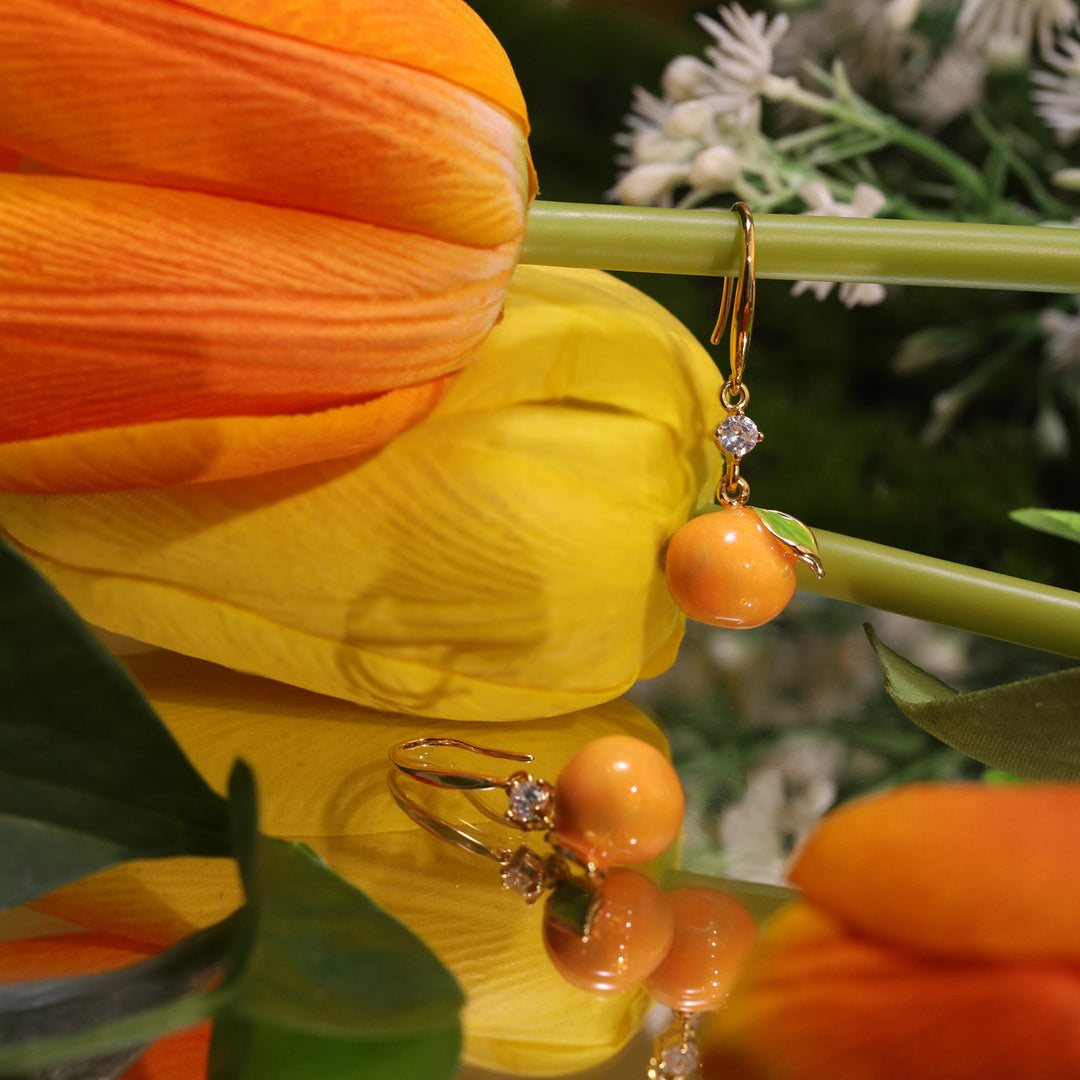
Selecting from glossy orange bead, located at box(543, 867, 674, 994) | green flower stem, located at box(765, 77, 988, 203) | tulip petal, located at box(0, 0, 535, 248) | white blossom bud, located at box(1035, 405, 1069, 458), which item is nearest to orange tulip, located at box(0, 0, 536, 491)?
tulip petal, located at box(0, 0, 535, 248)

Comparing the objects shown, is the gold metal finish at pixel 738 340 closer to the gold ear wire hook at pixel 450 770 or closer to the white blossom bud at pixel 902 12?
the gold ear wire hook at pixel 450 770

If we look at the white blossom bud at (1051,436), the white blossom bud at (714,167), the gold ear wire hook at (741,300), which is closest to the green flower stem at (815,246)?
the gold ear wire hook at (741,300)

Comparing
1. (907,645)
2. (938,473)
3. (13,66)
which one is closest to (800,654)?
(907,645)

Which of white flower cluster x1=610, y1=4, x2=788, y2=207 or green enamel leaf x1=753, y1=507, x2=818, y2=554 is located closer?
green enamel leaf x1=753, y1=507, x2=818, y2=554

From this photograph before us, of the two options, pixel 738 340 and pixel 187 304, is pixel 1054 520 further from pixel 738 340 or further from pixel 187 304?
pixel 187 304

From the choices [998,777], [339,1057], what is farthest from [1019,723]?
[339,1057]

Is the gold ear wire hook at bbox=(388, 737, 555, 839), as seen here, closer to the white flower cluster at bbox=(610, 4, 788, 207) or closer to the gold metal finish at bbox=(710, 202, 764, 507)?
the gold metal finish at bbox=(710, 202, 764, 507)
